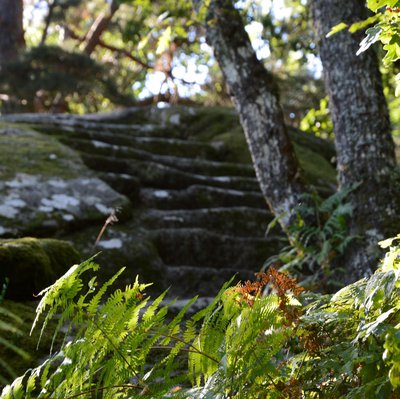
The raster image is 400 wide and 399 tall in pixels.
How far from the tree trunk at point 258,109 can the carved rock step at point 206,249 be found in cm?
107

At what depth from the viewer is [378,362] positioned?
4.99 ft

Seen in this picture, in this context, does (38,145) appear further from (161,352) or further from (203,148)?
(161,352)

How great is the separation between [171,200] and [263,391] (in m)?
4.92

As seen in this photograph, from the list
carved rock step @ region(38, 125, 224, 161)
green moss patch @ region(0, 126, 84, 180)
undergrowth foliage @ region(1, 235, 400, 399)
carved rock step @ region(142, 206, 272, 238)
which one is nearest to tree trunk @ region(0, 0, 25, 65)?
carved rock step @ region(38, 125, 224, 161)

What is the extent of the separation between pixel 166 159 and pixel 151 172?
2.47ft

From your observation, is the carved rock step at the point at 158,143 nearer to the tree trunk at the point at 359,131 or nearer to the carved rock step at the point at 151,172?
the carved rock step at the point at 151,172

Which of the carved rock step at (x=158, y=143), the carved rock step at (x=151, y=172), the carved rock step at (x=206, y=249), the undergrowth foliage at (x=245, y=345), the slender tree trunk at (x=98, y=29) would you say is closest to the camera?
the undergrowth foliage at (x=245, y=345)

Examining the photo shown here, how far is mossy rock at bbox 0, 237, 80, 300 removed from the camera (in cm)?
307

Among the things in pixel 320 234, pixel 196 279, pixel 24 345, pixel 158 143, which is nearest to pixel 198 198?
pixel 196 279

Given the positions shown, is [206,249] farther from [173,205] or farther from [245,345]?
[245,345]

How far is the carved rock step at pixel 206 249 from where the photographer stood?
5.52 meters

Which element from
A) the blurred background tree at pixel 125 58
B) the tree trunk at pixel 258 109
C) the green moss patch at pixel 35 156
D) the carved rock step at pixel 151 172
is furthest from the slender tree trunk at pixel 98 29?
the tree trunk at pixel 258 109

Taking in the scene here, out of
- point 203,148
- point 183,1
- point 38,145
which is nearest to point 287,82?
point 203,148

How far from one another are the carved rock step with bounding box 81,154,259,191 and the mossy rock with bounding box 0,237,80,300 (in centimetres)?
344
